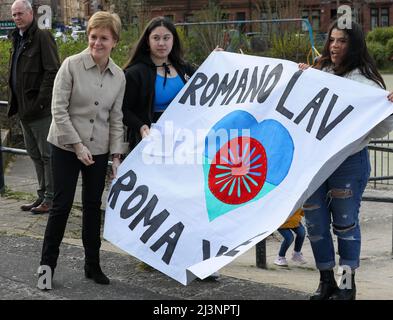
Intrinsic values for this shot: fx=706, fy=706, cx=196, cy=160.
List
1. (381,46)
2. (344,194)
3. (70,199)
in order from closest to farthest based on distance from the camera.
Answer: (344,194) < (70,199) < (381,46)

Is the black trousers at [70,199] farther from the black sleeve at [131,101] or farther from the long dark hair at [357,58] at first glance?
the long dark hair at [357,58]

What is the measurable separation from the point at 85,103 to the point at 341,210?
5.22 ft

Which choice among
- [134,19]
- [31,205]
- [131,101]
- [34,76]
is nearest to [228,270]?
[131,101]

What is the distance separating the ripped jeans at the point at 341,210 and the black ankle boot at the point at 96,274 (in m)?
1.29

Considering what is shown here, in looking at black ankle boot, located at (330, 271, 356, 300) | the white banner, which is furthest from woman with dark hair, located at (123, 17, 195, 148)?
black ankle boot, located at (330, 271, 356, 300)

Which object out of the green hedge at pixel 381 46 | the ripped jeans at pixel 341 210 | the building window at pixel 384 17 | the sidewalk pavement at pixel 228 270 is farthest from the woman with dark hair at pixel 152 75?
the building window at pixel 384 17

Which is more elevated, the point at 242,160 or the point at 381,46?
the point at 381,46

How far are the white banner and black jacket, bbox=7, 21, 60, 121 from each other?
2009 mm

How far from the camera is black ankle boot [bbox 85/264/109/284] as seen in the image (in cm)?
435

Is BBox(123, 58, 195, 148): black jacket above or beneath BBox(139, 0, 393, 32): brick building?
beneath

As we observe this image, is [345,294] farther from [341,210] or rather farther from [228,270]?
[228,270]

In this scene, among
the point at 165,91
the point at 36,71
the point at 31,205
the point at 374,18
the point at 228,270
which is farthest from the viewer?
the point at 374,18

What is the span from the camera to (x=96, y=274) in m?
4.38

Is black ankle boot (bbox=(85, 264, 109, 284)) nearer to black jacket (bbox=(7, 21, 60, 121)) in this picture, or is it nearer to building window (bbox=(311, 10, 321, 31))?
black jacket (bbox=(7, 21, 60, 121))
